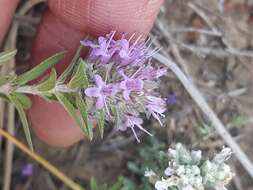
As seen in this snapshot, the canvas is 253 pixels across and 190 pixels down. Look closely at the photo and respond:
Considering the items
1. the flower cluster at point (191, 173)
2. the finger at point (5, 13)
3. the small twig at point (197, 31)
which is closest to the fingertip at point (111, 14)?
the finger at point (5, 13)

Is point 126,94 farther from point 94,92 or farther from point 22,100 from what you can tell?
point 22,100

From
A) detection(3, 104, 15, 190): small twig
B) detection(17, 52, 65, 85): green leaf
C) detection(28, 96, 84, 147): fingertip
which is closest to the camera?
detection(17, 52, 65, 85): green leaf

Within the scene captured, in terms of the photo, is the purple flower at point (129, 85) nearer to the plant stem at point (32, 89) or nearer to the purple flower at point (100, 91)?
the purple flower at point (100, 91)

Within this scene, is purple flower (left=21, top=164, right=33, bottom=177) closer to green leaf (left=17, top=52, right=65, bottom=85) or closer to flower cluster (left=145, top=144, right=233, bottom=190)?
flower cluster (left=145, top=144, right=233, bottom=190)

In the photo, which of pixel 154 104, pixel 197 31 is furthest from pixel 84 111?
pixel 197 31

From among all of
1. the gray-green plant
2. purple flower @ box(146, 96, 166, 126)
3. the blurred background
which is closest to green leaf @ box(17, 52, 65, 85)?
the gray-green plant
